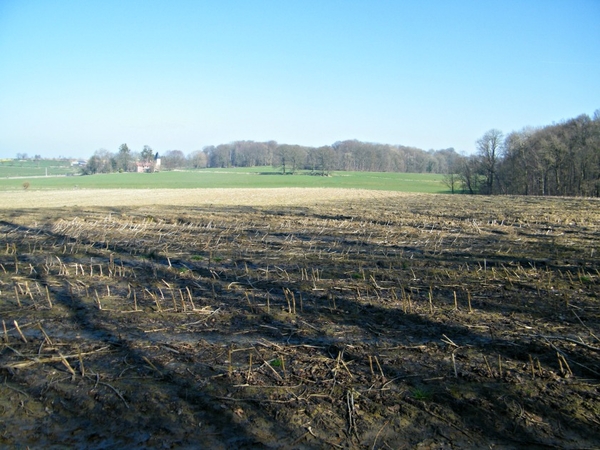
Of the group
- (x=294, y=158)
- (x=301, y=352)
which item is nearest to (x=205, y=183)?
(x=294, y=158)

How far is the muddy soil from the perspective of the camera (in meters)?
4.42

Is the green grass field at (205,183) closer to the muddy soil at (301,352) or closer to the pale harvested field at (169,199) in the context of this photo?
the pale harvested field at (169,199)

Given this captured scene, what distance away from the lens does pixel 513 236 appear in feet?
56.0

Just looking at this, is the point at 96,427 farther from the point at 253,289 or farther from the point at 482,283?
the point at 482,283

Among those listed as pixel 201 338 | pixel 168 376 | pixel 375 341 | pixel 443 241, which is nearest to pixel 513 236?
pixel 443 241

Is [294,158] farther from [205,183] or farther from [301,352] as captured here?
[301,352]

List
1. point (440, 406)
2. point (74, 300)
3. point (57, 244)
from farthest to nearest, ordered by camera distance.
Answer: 1. point (57, 244)
2. point (74, 300)
3. point (440, 406)

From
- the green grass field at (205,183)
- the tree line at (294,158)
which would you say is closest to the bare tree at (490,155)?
the green grass field at (205,183)

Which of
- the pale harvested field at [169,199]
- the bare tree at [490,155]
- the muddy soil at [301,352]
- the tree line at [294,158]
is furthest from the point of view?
the tree line at [294,158]

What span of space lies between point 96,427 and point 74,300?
4741mm

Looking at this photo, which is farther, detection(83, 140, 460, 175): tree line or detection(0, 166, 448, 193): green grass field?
detection(83, 140, 460, 175): tree line

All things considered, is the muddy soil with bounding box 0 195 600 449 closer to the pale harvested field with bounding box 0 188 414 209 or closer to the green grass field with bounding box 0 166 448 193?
the pale harvested field with bounding box 0 188 414 209

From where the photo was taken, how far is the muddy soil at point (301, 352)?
14.5 ft

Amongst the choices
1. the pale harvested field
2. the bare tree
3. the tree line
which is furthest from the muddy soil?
the tree line
